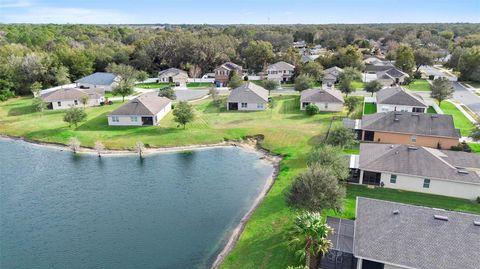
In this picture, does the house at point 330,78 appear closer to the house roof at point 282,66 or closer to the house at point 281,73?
the house at point 281,73

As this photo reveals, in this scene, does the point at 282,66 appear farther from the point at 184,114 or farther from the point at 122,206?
the point at 122,206

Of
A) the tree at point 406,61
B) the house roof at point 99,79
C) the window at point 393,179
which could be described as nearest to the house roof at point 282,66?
the tree at point 406,61

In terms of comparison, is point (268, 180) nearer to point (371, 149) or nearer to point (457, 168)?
point (371, 149)

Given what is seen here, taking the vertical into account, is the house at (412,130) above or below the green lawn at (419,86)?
below

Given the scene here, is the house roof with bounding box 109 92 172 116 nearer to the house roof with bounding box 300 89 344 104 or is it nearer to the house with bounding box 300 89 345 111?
the house with bounding box 300 89 345 111

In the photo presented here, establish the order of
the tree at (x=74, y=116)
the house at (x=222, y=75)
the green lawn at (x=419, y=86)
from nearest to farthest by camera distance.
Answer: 1. the tree at (x=74, y=116)
2. the green lawn at (x=419, y=86)
3. the house at (x=222, y=75)

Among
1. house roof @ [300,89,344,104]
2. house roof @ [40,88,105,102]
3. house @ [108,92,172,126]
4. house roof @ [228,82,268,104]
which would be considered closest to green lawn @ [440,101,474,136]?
house roof @ [300,89,344,104]
